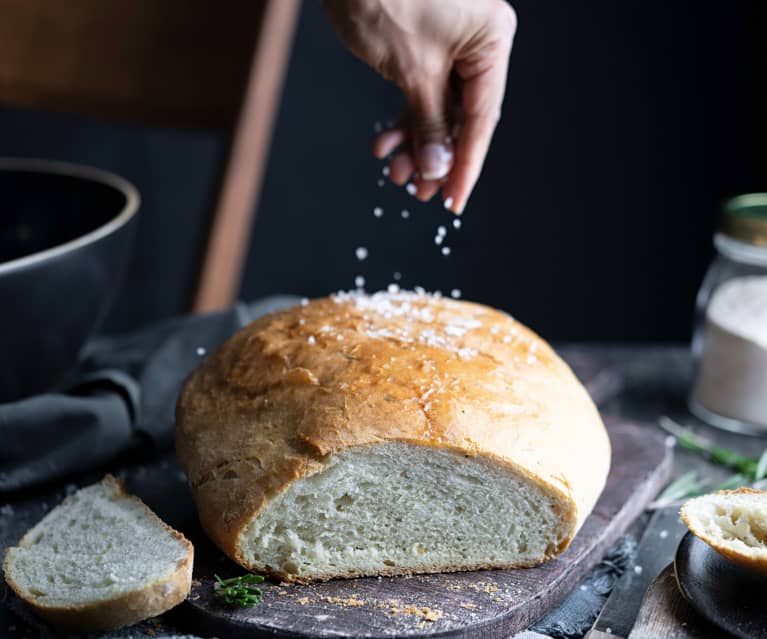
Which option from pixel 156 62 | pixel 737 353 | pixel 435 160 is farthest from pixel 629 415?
pixel 156 62

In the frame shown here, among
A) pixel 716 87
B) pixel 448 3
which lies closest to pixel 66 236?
pixel 448 3

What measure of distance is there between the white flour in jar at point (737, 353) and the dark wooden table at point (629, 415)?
7 cm

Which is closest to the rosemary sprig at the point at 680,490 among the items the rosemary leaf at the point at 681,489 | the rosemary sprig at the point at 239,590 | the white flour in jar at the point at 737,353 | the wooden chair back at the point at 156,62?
the rosemary leaf at the point at 681,489

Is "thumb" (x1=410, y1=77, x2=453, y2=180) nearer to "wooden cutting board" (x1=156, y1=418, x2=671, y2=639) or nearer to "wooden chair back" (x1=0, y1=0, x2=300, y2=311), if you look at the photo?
"wooden cutting board" (x1=156, y1=418, x2=671, y2=639)

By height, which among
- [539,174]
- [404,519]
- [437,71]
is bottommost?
[404,519]

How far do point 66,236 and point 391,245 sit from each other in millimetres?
1557

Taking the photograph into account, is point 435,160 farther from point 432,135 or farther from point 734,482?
point 734,482

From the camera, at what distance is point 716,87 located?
3.57 m

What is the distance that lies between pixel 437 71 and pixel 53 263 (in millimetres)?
865

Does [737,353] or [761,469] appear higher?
[737,353]

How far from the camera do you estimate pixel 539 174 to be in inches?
151

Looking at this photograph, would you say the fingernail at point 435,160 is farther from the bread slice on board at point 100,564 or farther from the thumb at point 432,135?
the bread slice on board at point 100,564

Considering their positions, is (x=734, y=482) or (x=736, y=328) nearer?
(x=734, y=482)

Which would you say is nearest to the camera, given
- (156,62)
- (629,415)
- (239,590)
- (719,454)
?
(239,590)
